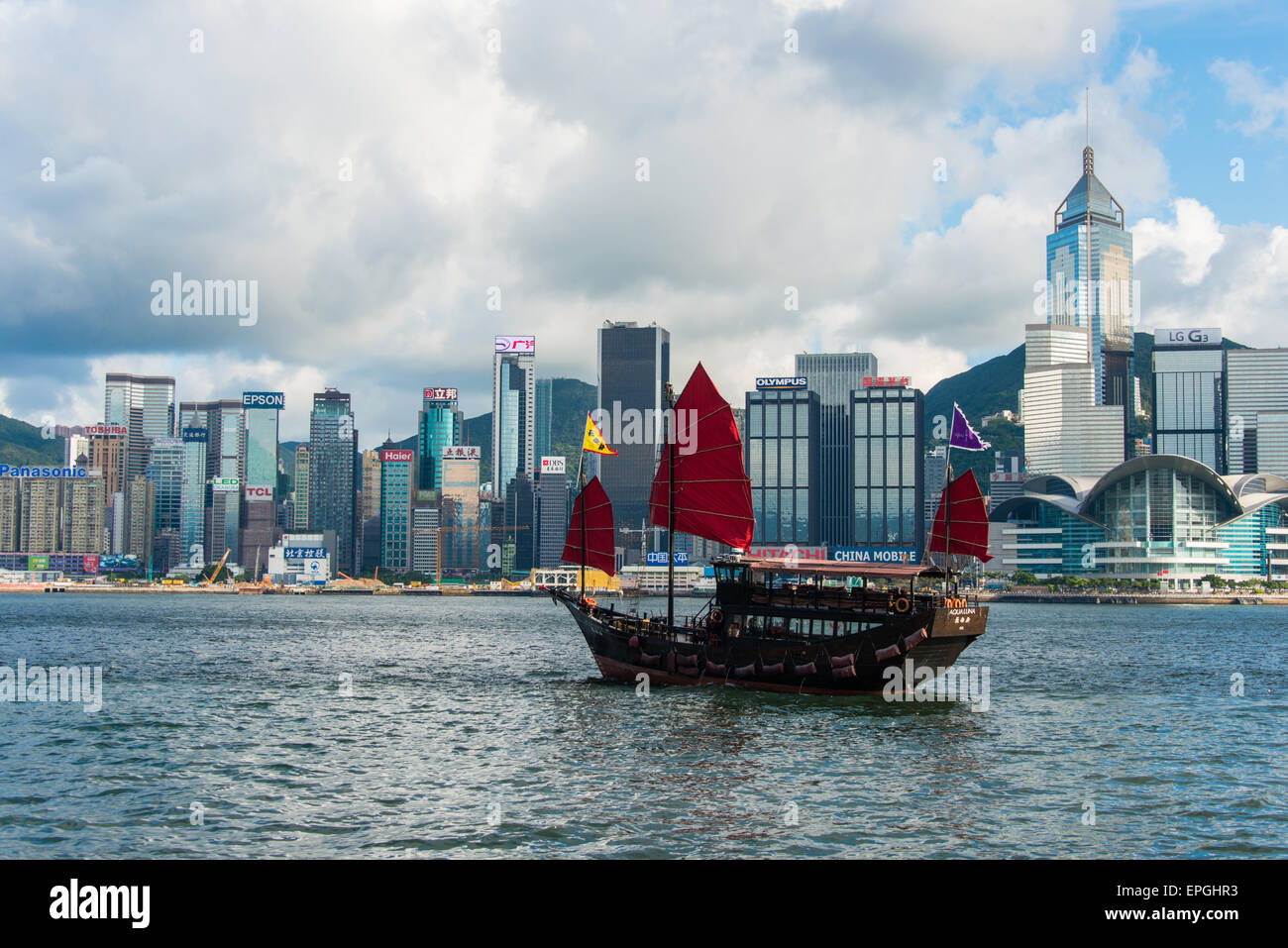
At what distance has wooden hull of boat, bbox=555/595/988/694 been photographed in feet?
148

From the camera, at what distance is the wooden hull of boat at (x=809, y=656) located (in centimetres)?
4525

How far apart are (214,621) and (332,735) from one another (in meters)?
97.6

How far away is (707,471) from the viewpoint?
175 ft

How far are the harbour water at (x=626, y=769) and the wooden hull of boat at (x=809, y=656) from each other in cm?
105

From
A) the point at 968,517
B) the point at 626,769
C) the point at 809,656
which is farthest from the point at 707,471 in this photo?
the point at 626,769

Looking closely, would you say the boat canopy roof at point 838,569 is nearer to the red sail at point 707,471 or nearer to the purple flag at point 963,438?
the red sail at point 707,471

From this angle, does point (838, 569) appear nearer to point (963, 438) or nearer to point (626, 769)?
point (963, 438)

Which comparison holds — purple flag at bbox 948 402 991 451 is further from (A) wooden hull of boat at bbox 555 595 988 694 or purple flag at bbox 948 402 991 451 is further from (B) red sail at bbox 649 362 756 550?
(B) red sail at bbox 649 362 756 550

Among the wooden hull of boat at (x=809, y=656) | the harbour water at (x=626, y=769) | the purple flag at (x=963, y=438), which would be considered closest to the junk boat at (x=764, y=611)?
the wooden hull of boat at (x=809, y=656)

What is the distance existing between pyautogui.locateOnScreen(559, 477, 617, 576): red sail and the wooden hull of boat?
24.2ft

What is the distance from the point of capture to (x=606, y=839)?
22734 mm
